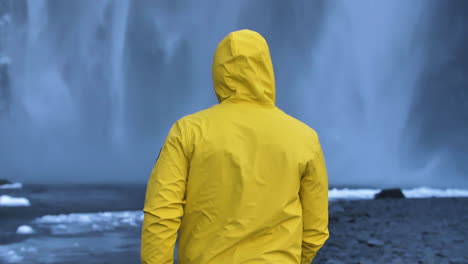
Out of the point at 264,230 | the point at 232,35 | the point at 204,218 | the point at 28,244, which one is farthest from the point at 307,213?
the point at 28,244

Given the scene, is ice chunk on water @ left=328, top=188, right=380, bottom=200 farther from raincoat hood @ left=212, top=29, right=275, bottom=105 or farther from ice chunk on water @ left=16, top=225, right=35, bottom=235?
raincoat hood @ left=212, top=29, right=275, bottom=105

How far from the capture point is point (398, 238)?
12336 mm

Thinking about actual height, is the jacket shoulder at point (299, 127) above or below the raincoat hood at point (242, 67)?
below

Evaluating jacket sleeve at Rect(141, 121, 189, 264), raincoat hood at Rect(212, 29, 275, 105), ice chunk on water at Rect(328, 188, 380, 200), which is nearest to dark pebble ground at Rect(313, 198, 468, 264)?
raincoat hood at Rect(212, 29, 275, 105)

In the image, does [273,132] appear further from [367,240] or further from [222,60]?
Answer: [367,240]

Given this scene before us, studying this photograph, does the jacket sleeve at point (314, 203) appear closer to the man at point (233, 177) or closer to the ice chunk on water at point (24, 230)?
the man at point (233, 177)

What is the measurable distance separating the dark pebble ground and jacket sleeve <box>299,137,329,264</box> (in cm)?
750

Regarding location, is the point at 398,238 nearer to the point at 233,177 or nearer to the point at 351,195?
the point at 233,177

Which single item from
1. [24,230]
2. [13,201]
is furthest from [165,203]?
[13,201]

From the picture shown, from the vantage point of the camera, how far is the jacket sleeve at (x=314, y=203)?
260cm

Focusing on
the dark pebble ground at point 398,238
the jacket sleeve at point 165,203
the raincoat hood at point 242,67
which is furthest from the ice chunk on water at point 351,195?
the jacket sleeve at point 165,203

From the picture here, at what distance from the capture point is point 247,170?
2.40m

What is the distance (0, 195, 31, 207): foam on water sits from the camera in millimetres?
52787

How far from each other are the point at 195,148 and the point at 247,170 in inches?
10.5
